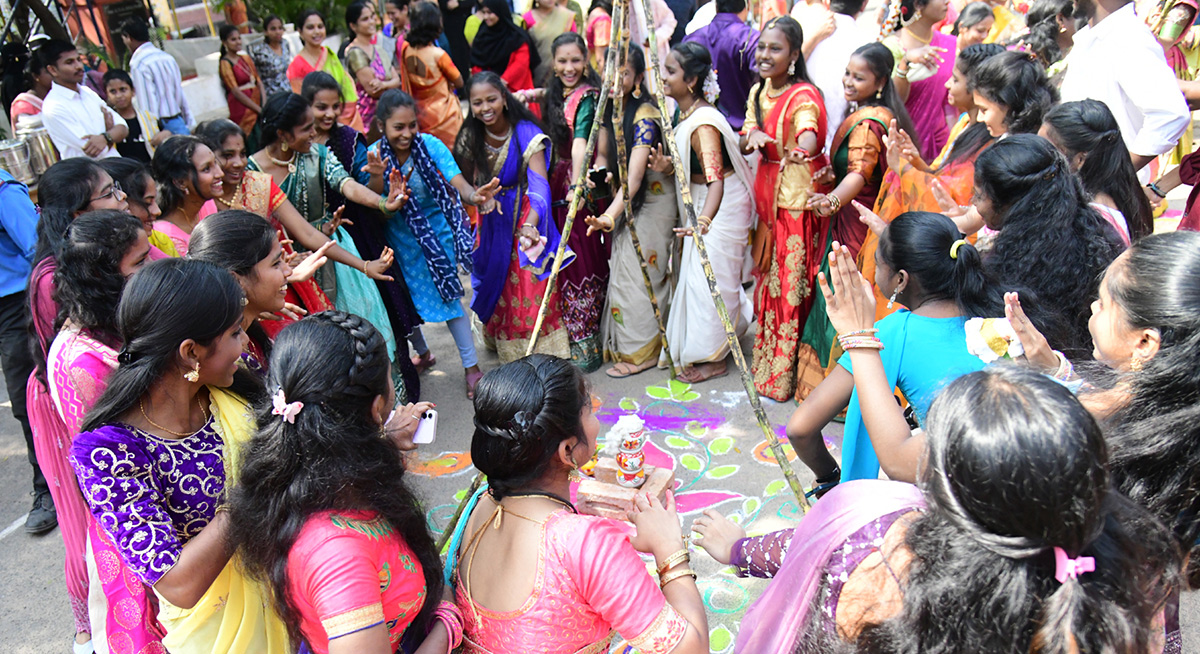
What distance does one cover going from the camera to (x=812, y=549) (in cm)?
142

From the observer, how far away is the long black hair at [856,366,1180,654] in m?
1.03

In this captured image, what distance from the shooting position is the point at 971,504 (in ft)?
3.54

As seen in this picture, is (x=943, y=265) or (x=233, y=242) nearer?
(x=943, y=265)

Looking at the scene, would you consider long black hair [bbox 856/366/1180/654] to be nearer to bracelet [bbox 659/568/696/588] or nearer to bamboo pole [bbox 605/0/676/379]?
bracelet [bbox 659/568/696/588]

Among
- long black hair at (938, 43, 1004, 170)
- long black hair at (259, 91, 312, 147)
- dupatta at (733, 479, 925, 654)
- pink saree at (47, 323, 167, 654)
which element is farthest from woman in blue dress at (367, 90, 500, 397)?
Result: dupatta at (733, 479, 925, 654)

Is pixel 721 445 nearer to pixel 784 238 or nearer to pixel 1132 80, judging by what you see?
pixel 784 238

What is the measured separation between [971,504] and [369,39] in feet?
23.5

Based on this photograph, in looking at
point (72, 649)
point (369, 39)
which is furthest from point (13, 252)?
point (369, 39)

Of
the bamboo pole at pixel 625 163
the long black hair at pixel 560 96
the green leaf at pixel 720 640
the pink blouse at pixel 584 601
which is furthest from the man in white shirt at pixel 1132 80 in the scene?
the pink blouse at pixel 584 601

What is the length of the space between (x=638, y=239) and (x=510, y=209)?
750mm

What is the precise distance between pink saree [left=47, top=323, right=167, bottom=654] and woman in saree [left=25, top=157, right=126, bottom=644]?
428 millimetres

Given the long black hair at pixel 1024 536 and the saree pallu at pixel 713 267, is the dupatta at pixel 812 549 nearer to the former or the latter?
the long black hair at pixel 1024 536

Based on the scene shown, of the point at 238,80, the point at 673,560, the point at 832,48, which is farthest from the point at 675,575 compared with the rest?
the point at 238,80

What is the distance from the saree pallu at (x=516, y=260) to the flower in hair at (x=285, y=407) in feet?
8.24
